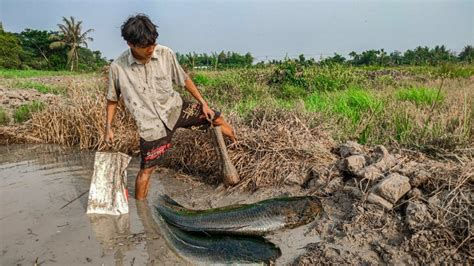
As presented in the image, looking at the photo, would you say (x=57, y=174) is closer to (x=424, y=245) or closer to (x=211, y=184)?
(x=211, y=184)

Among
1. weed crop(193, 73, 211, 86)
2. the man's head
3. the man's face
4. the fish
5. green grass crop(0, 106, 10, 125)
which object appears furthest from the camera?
weed crop(193, 73, 211, 86)

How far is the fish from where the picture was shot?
292cm

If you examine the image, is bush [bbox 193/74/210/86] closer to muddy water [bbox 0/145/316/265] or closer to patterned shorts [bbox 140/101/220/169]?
muddy water [bbox 0/145/316/265]

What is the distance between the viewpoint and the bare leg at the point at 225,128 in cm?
422

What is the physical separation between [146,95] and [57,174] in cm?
244

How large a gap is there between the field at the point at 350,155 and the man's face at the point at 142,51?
1542 mm

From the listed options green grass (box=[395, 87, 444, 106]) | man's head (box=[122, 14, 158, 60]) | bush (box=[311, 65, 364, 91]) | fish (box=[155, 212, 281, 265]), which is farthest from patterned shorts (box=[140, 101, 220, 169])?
bush (box=[311, 65, 364, 91])

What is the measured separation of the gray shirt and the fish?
3.39 feet

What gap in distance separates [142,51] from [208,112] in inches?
38.3

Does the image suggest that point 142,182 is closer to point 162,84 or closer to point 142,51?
point 162,84

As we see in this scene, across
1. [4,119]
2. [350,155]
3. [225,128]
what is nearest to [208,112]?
[225,128]

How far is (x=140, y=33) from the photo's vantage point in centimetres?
325

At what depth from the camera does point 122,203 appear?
3789mm

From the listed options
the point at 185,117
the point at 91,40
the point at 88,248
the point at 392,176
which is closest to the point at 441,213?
the point at 392,176
